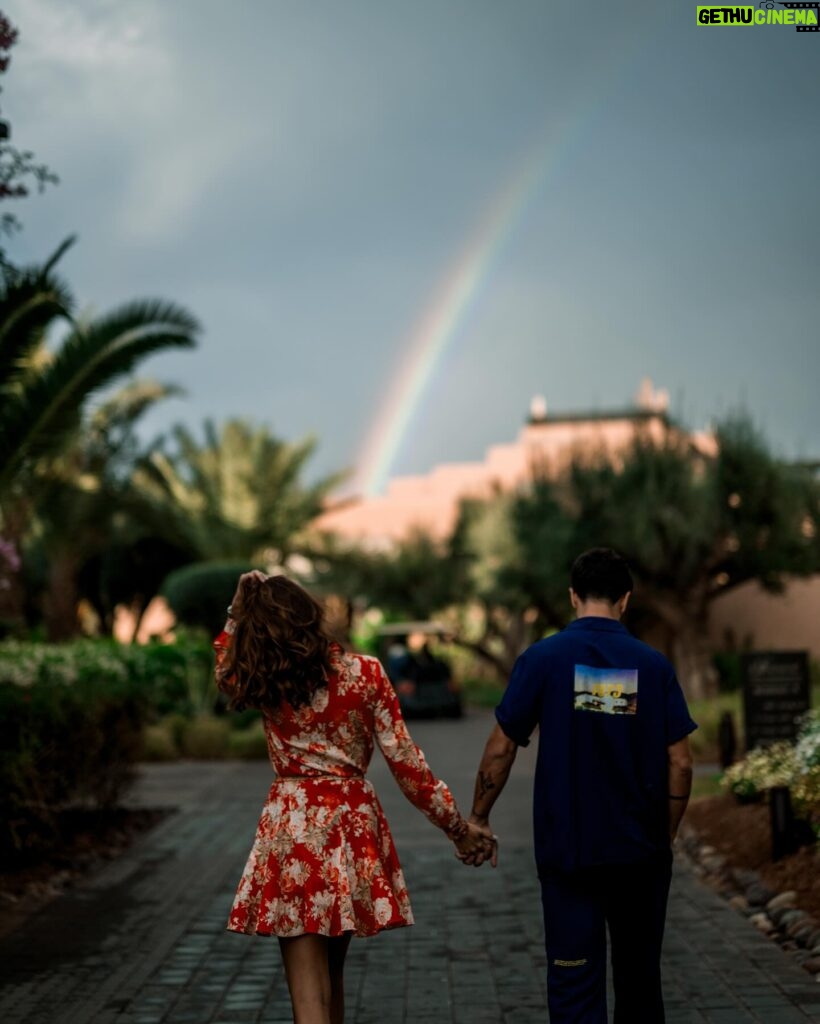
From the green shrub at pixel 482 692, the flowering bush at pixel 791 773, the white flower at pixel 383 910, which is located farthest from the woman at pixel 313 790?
the green shrub at pixel 482 692

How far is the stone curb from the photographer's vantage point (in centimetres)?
705

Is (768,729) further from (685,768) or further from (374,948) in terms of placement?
(685,768)

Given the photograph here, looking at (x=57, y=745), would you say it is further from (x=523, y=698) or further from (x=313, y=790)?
(x=523, y=698)

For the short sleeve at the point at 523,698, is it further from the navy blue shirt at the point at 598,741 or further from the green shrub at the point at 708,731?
the green shrub at the point at 708,731

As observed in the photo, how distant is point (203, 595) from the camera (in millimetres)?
26188

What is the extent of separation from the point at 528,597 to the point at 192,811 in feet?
72.0

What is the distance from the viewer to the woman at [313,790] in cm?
436

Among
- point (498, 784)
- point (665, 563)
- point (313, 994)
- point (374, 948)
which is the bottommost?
point (374, 948)

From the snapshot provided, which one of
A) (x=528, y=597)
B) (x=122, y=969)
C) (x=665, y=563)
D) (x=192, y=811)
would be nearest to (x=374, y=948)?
(x=122, y=969)

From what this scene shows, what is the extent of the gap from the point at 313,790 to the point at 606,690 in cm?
91

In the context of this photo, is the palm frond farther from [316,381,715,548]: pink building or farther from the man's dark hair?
[316,381,715,548]: pink building

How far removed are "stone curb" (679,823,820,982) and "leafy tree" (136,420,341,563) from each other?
31.0m

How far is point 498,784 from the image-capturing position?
15.3 feet

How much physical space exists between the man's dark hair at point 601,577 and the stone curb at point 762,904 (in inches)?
109
